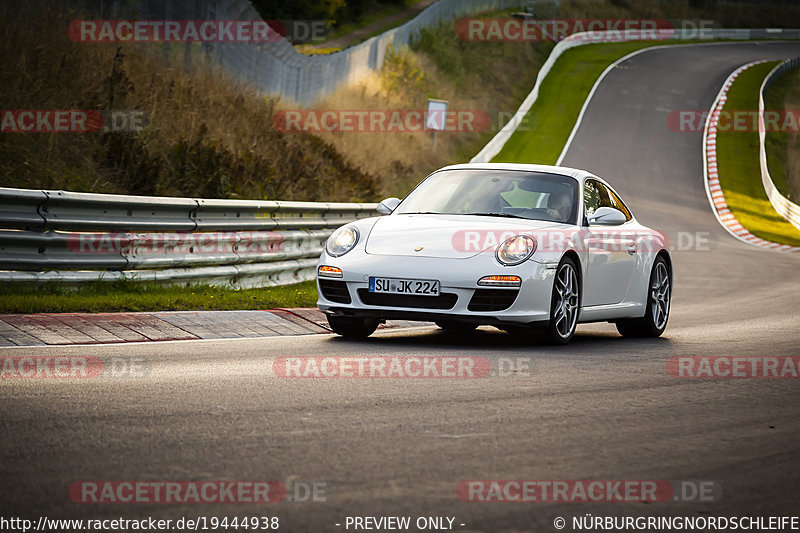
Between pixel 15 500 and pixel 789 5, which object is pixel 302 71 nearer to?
pixel 15 500

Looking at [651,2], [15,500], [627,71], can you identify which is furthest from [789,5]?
[15,500]

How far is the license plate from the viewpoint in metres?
8.81

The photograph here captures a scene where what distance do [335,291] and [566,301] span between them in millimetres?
1921

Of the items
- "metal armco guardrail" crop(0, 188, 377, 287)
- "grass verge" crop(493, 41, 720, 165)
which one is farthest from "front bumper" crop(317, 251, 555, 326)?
"grass verge" crop(493, 41, 720, 165)

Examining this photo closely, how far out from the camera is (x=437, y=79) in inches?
1738

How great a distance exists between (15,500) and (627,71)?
2081 inches

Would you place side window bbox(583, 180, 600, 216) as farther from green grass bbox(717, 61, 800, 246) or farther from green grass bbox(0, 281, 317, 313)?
green grass bbox(717, 61, 800, 246)

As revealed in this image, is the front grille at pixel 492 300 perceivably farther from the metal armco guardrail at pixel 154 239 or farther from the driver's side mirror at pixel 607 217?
the metal armco guardrail at pixel 154 239

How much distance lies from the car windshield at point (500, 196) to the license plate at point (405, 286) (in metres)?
1.28

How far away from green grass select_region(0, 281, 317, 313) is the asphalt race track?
1.54 m

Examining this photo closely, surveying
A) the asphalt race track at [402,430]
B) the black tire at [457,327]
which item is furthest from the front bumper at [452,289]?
the black tire at [457,327]

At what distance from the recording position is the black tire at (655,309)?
11.1 m

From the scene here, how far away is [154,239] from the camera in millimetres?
11195

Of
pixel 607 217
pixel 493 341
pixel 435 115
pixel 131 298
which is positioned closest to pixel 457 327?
pixel 493 341
